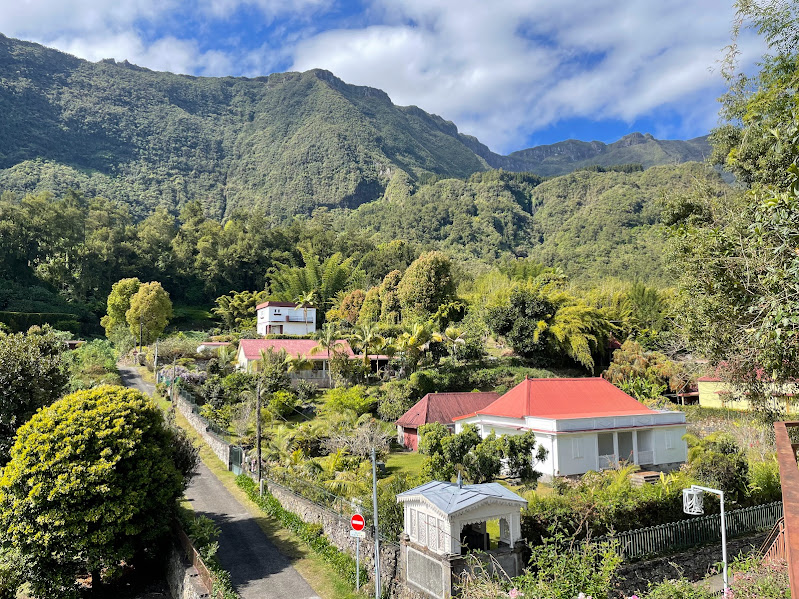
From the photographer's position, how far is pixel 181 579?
15.2 metres

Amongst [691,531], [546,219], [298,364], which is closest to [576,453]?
[691,531]

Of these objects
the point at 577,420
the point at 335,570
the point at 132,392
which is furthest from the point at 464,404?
the point at 132,392

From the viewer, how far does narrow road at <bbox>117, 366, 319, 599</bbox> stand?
50.7 feet

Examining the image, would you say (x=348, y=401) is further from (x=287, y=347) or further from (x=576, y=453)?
(x=576, y=453)

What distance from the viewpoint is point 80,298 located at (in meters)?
64.0

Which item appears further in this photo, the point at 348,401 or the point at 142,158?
the point at 142,158

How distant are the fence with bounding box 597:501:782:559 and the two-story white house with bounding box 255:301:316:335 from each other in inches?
1638

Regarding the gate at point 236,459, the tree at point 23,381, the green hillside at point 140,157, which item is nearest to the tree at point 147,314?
the gate at point 236,459

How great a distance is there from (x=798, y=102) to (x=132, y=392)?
1814cm

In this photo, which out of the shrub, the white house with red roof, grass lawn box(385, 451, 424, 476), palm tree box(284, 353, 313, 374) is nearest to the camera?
the white house with red roof

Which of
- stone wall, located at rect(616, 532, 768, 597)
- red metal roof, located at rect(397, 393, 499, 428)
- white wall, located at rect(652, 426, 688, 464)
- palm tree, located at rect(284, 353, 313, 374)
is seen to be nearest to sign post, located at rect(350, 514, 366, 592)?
stone wall, located at rect(616, 532, 768, 597)

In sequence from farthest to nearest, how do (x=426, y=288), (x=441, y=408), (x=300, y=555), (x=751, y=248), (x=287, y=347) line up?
(x=426, y=288) < (x=287, y=347) < (x=441, y=408) < (x=300, y=555) < (x=751, y=248)

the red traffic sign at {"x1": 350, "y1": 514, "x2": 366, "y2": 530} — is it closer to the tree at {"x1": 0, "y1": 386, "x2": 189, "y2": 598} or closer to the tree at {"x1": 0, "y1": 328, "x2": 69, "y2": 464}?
the tree at {"x1": 0, "y1": 386, "x2": 189, "y2": 598}

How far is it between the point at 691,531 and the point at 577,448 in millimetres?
7337
